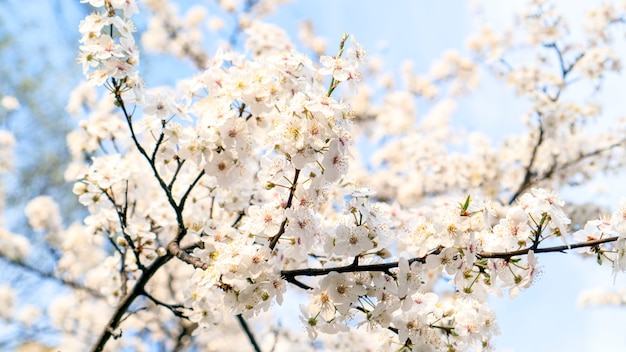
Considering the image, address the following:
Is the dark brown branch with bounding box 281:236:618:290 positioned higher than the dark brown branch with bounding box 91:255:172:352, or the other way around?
the dark brown branch with bounding box 91:255:172:352

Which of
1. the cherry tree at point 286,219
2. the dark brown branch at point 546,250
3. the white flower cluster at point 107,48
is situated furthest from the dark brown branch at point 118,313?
the dark brown branch at point 546,250

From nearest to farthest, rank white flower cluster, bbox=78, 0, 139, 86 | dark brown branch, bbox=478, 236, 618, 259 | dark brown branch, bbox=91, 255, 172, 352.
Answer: dark brown branch, bbox=478, 236, 618, 259, white flower cluster, bbox=78, 0, 139, 86, dark brown branch, bbox=91, 255, 172, 352

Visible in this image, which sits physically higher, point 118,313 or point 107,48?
point 107,48

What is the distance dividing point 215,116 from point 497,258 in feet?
4.51

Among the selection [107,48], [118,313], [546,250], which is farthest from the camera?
[118,313]

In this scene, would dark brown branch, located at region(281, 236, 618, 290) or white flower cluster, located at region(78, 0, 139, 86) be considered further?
white flower cluster, located at region(78, 0, 139, 86)

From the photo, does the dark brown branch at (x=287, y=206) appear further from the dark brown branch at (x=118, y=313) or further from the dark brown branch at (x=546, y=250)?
the dark brown branch at (x=118, y=313)

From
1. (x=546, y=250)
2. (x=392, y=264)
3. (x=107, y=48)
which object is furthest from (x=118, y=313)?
(x=546, y=250)

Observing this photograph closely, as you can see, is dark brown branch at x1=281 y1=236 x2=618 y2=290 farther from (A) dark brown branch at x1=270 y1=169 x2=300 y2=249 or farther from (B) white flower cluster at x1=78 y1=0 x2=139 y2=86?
(B) white flower cluster at x1=78 y1=0 x2=139 y2=86

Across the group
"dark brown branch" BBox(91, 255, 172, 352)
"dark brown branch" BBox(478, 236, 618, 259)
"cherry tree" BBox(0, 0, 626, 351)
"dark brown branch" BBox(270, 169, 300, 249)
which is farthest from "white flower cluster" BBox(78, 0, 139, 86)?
"dark brown branch" BBox(478, 236, 618, 259)

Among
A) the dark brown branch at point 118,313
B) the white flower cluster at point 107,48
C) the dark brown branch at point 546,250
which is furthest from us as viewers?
the dark brown branch at point 118,313

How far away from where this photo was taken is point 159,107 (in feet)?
7.70

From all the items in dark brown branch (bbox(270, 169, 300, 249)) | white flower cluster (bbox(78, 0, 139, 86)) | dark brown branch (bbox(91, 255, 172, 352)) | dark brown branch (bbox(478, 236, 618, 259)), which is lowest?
dark brown branch (bbox(478, 236, 618, 259))

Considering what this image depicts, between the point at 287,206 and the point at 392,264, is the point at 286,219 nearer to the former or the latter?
the point at 287,206
